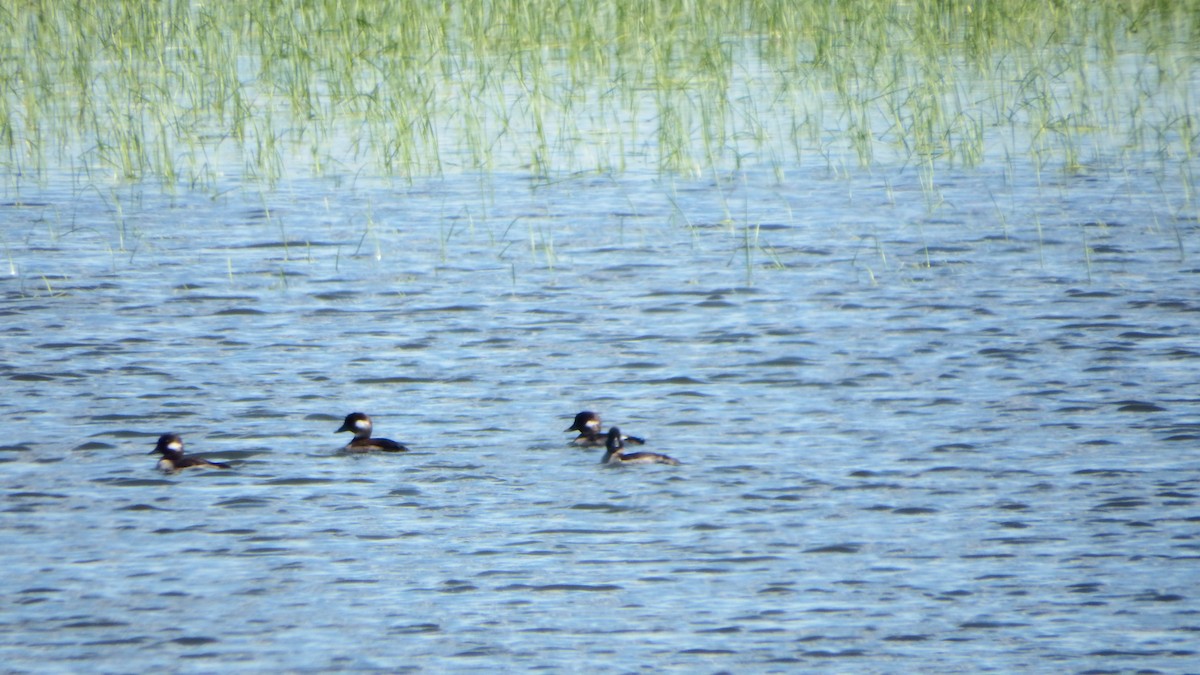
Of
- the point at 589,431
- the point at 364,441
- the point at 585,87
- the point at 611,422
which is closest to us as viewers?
the point at 364,441

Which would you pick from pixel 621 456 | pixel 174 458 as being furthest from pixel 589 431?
pixel 174 458

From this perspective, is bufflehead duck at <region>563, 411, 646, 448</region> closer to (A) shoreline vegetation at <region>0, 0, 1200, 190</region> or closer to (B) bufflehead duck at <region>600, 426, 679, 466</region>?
(B) bufflehead duck at <region>600, 426, 679, 466</region>

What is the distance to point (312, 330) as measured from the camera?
9734 mm

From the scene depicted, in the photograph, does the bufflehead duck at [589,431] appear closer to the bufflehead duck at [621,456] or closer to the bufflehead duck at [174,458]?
the bufflehead duck at [621,456]

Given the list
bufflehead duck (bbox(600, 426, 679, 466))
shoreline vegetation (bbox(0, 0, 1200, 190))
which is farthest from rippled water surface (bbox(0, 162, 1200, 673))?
shoreline vegetation (bbox(0, 0, 1200, 190))

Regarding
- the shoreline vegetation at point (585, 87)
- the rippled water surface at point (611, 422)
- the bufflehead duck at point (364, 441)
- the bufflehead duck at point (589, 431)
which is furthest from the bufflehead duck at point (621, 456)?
the shoreline vegetation at point (585, 87)

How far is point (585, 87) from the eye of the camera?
1567 cm

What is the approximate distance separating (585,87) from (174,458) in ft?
28.3

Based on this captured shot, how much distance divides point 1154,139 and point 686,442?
278 inches

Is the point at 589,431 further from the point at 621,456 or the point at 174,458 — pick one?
the point at 174,458

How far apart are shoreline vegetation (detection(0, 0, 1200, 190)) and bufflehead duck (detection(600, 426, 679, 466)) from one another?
19.1 ft

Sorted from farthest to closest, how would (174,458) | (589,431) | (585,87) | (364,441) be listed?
(585,87) → (589,431) → (364,441) → (174,458)

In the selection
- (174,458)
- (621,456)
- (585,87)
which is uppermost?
(585,87)

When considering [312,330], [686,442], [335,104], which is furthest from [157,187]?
[686,442]
